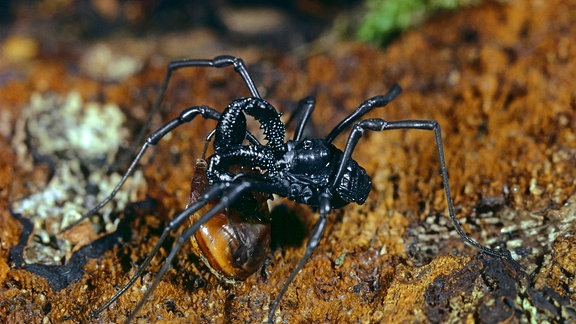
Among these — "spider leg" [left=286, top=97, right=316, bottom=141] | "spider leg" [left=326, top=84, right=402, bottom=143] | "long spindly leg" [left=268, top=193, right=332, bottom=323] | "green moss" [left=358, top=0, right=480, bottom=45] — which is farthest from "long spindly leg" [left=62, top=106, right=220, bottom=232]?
"green moss" [left=358, top=0, right=480, bottom=45]

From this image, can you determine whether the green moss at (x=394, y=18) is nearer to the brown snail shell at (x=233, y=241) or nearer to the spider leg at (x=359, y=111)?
the spider leg at (x=359, y=111)

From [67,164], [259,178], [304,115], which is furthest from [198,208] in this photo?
[67,164]

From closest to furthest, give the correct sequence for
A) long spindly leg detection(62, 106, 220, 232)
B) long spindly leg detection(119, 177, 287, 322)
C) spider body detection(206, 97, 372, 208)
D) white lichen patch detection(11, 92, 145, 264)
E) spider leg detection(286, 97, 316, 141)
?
long spindly leg detection(119, 177, 287, 322) < spider body detection(206, 97, 372, 208) < long spindly leg detection(62, 106, 220, 232) < white lichen patch detection(11, 92, 145, 264) < spider leg detection(286, 97, 316, 141)

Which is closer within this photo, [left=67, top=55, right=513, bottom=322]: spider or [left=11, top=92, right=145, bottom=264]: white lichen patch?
[left=67, top=55, right=513, bottom=322]: spider

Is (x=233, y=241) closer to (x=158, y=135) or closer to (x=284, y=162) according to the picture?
(x=284, y=162)

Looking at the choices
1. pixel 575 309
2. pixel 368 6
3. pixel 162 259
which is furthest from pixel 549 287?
pixel 368 6

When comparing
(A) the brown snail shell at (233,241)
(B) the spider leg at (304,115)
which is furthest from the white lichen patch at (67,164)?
(B) the spider leg at (304,115)

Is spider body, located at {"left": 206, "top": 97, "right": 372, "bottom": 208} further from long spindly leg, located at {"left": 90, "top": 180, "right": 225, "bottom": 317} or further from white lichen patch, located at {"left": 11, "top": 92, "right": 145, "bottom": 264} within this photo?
white lichen patch, located at {"left": 11, "top": 92, "right": 145, "bottom": 264}
